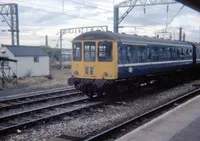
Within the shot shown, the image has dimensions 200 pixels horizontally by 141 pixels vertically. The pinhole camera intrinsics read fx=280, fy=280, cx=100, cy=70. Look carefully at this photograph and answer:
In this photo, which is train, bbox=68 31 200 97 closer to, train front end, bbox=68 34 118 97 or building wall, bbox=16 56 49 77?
train front end, bbox=68 34 118 97

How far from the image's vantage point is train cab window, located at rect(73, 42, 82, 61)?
14.0 metres

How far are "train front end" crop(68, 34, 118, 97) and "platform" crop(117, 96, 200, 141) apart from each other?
152 inches

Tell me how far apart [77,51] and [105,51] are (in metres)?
1.71

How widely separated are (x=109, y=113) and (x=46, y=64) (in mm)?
19858

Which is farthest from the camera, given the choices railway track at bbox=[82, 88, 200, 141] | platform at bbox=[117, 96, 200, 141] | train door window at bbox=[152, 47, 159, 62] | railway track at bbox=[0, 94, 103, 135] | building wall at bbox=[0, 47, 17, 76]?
building wall at bbox=[0, 47, 17, 76]

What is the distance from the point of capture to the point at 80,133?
831 centimetres

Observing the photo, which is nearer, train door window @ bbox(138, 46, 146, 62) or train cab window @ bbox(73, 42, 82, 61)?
train cab window @ bbox(73, 42, 82, 61)

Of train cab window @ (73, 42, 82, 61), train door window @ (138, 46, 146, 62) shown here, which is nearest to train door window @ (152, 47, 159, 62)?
train door window @ (138, 46, 146, 62)

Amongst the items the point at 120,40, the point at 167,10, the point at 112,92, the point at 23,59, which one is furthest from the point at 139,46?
the point at 23,59

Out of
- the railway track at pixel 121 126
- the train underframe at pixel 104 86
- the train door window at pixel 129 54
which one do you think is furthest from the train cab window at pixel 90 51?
the railway track at pixel 121 126

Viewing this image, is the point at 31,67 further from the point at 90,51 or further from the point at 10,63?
the point at 90,51

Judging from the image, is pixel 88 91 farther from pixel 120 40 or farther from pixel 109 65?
Result: pixel 120 40

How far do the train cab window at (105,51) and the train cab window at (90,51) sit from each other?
1.10ft

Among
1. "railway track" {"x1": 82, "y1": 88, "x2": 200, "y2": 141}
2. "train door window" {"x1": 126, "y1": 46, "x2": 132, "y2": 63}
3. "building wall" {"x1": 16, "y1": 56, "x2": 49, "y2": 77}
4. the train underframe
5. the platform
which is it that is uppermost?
"train door window" {"x1": 126, "y1": 46, "x2": 132, "y2": 63}
